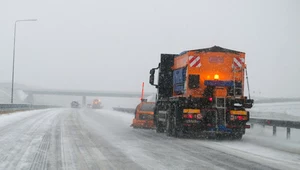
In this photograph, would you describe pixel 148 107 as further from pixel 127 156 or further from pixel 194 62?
pixel 127 156

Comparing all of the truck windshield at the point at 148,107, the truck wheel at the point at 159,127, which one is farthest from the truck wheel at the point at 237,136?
the truck windshield at the point at 148,107

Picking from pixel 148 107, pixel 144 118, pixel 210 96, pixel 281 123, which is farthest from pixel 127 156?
pixel 148 107

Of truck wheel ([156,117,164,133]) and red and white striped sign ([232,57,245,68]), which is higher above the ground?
red and white striped sign ([232,57,245,68])

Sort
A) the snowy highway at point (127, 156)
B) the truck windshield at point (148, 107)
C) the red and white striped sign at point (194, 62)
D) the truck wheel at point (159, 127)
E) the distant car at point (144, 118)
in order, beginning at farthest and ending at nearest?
the truck windshield at point (148, 107) → the distant car at point (144, 118) → the truck wheel at point (159, 127) → the red and white striped sign at point (194, 62) → the snowy highway at point (127, 156)

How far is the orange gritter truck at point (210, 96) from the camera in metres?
15.2

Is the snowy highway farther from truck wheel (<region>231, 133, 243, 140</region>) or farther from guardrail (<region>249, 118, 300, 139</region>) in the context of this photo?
guardrail (<region>249, 118, 300, 139</region>)

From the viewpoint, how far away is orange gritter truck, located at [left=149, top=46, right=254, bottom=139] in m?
15.2

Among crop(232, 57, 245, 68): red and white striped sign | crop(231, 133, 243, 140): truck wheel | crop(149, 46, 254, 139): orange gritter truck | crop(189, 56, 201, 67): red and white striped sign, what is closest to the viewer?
crop(149, 46, 254, 139): orange gritter truck

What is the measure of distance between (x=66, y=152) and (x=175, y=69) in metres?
8.79

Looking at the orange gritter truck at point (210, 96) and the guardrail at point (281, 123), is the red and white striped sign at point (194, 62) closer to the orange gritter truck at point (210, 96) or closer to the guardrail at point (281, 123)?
the orange gritter truck at point (210, 96)

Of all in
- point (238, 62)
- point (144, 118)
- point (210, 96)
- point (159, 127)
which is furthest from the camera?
point (144, 118)

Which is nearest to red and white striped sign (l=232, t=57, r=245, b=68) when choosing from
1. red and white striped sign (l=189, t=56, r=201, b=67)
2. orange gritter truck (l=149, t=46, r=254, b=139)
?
orange gritter truck (l=149, t=46, r=254, b=139)

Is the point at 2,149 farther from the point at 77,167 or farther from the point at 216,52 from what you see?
the point at 216,52

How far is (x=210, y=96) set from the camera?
15.6 meters
